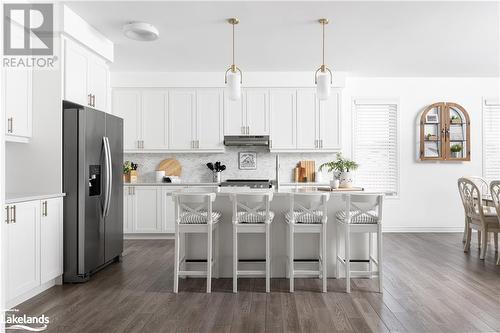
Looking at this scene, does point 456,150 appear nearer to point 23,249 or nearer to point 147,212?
point 147,212

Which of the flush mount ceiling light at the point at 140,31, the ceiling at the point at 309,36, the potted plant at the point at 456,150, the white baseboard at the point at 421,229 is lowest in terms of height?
the white baseboard at the point at 421,229

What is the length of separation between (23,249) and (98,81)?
218cm

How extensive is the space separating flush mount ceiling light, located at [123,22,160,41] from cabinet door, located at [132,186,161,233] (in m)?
2.65

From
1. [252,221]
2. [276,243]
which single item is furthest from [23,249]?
[276,243]

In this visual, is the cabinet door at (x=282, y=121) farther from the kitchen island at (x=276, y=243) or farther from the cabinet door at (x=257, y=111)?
the kitchen island at (x=276, y=243)

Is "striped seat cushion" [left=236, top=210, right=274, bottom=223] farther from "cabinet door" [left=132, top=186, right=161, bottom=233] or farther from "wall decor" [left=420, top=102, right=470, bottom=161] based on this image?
"wall decor" [left=420, top=102, right=470, bottom=161]

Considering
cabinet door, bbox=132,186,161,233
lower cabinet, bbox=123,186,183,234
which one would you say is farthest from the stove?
cabinet door, bbox=132,186,161,233

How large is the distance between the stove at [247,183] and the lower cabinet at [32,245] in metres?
3.04

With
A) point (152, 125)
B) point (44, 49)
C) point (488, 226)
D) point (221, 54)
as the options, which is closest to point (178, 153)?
point (152, 125)

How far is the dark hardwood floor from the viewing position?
9.14 feet

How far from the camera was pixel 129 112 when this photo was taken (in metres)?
6.52

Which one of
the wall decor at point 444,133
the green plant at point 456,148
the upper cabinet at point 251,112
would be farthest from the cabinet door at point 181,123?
the green plant at point 456,148

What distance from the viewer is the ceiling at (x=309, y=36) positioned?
3908mm

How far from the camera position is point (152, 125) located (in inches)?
257
